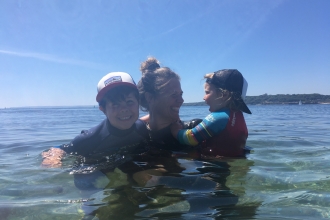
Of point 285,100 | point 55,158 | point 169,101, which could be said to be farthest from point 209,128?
point 285,100

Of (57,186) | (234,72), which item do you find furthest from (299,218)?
(57,186)

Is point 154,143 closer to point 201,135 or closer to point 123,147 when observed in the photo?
point 123,147

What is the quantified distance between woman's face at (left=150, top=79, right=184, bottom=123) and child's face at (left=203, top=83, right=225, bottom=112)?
432 mm

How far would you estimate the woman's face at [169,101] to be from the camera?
4266 millimetres

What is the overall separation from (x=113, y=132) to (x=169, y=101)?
1.01 m

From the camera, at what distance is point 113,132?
4016 mm

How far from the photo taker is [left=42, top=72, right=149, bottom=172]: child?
3.77m

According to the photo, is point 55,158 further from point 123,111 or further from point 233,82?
point 233,82

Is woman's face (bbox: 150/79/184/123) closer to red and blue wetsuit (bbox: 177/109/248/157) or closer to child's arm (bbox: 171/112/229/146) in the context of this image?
red and blue wetsuit (bbox: 177/109/248/157)

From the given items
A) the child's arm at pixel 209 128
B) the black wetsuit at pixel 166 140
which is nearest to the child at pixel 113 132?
the black wetsuit at pixel 166 140

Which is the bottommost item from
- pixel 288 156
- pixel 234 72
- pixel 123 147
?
pixel 288 156

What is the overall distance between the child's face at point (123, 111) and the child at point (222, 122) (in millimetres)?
797

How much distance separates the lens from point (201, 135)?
385 cm

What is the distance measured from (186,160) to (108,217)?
6.57ft
